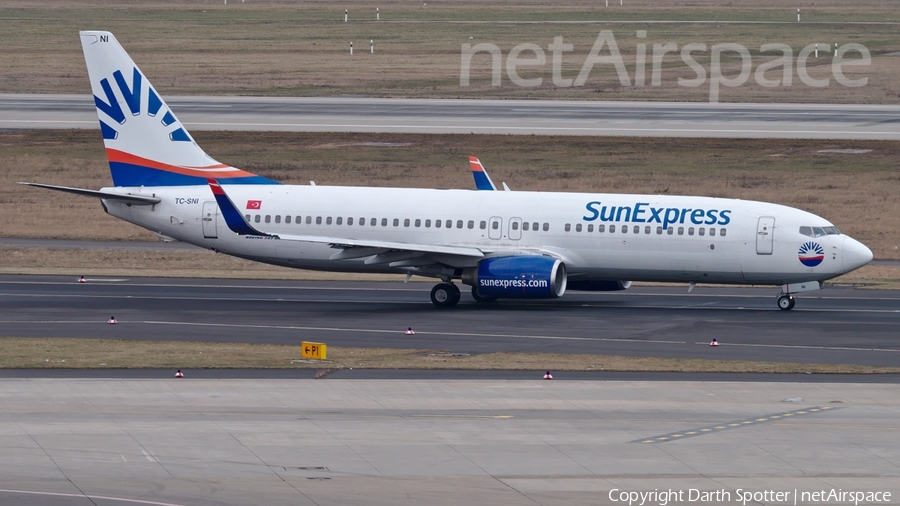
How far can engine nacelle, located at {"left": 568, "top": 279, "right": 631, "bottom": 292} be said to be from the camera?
149ft

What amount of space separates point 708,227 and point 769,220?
200cm

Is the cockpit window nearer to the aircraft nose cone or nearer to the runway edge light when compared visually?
the aircraft nose cone

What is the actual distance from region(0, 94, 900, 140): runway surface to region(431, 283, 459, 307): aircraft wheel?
38300 mm

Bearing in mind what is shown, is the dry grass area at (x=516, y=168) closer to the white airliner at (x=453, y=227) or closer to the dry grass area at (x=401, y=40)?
the white airliner at (x=453, y=227)

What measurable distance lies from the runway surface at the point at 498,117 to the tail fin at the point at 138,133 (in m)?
35.0

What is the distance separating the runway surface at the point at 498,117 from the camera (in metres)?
81.8

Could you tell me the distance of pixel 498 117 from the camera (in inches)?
3447

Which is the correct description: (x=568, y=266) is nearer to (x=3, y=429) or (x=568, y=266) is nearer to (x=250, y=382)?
(x=250, y=382)

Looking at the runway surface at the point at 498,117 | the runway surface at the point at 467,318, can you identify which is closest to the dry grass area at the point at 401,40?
the runway surface at the point at 498,117

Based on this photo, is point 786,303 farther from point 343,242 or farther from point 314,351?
point 314,351

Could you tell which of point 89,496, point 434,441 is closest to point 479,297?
point 434,441

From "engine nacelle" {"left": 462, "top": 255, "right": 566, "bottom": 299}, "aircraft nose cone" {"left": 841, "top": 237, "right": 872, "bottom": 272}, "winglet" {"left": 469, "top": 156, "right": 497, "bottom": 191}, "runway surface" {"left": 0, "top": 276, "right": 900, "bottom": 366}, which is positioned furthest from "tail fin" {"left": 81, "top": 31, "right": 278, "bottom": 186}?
"aircraft nose cone" {"left": 841, "top": 237, "right": 872, "bottom": 272}

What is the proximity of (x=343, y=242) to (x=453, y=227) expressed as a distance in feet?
14.1

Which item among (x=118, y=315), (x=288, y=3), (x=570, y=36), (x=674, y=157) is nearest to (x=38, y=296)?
(x=118, y=315)
